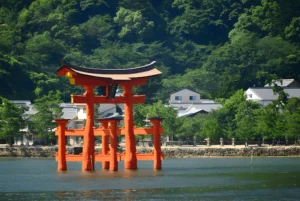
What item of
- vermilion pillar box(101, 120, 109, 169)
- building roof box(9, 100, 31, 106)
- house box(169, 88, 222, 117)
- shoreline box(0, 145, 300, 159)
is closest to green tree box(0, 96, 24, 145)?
shoreline box(0, 145, 300, 159)

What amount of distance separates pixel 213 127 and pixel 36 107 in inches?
512

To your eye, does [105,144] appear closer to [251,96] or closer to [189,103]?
[251,96]

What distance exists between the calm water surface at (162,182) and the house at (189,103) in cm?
2641

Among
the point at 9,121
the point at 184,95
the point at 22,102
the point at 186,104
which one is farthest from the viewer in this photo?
the point at 184,95

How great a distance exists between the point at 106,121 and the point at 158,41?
225 feet

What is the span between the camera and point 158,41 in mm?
138625

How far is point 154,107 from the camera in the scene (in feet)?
332

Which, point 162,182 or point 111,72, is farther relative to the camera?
point 111,72

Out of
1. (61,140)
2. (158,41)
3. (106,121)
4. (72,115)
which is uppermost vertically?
(158,41)

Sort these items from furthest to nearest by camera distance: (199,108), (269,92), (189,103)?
1. (189,103)
2. (269,92)
3. (199,108)

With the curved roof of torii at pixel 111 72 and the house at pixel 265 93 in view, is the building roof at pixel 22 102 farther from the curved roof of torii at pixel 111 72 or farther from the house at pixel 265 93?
the curved roof of torii at pixel 111 72

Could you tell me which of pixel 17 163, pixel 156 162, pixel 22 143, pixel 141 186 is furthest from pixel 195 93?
pixel 141 186

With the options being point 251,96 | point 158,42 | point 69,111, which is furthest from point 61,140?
point 158,42

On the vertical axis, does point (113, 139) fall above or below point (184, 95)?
below
